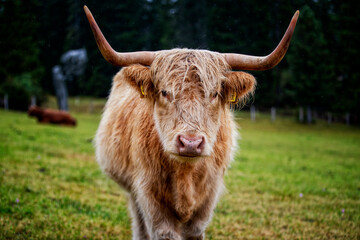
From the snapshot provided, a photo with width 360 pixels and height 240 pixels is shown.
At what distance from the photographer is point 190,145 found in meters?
2.46

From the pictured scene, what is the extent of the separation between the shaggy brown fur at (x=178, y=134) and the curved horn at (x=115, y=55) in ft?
0.37

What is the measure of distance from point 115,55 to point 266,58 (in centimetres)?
150

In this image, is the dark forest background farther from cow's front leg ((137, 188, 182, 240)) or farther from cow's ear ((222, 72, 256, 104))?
cow's front leg ((137, 188, 182, 240))

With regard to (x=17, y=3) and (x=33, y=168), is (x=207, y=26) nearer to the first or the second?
(x=17, y=3)

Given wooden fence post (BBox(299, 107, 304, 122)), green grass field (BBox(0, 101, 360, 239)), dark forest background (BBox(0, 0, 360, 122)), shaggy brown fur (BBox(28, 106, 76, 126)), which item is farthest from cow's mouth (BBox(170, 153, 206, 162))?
wooden fence post (BBox(299, 107, 304, 122))

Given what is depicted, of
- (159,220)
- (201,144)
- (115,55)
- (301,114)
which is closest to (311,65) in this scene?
(301,114)

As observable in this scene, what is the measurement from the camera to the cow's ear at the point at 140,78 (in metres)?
3.13

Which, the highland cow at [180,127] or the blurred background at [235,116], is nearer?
the highland cow at [180,127]

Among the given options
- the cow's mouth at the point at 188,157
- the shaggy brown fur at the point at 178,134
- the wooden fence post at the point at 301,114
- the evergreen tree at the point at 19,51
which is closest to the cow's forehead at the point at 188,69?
the shaggy brown fur at the point at 178,134

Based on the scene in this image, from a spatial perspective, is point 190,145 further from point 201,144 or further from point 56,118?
point 56,118

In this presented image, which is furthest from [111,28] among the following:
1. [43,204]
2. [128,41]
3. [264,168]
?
[43,204]

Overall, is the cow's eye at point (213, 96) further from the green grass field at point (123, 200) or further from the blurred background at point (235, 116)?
the green grass field at point (123, 200)

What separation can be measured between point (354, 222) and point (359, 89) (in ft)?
65.7

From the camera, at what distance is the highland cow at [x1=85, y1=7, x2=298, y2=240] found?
278 centimetres
